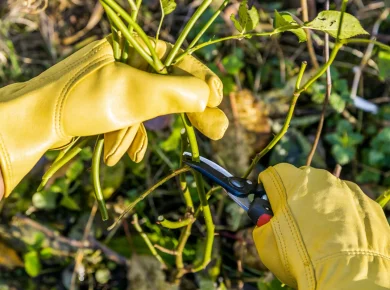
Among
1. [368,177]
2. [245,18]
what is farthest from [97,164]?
[368,177]

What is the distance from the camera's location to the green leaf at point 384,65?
52.6 inches

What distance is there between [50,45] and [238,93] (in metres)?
0.70

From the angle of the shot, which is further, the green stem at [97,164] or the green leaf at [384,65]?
the green leaf at [384,65]

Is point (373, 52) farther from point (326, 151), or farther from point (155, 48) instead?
point (155, 48)

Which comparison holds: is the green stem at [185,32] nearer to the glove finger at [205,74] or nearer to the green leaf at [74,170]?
the glove finger at [205,74]

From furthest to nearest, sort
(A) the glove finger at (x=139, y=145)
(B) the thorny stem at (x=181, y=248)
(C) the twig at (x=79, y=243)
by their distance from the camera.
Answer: (C) the twig at (x=79, y=243) → (B) the thorny stem at (x=181, y=248) → (A) the glove finger at (x=139, y=145)

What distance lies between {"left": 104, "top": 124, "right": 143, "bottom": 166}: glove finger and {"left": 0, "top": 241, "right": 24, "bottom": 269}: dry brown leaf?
862 mm

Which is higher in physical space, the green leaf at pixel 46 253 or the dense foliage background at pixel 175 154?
the dense foliage background at pixel 175 154

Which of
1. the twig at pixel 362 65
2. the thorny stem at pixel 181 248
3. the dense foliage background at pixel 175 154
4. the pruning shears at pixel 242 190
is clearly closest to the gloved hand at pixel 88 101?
the pruning shears at pixel 242 190

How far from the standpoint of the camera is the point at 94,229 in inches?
58.1

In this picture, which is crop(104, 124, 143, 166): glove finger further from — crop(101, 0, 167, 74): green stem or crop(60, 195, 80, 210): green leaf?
crop(60, 195, 80, 210): green leaf

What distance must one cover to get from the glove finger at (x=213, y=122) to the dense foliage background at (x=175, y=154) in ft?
2.11

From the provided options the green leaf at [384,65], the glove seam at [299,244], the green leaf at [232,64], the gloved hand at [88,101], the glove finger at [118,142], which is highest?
the gloved hand at [88,101]

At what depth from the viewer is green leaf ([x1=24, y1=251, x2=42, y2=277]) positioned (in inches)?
55.8
